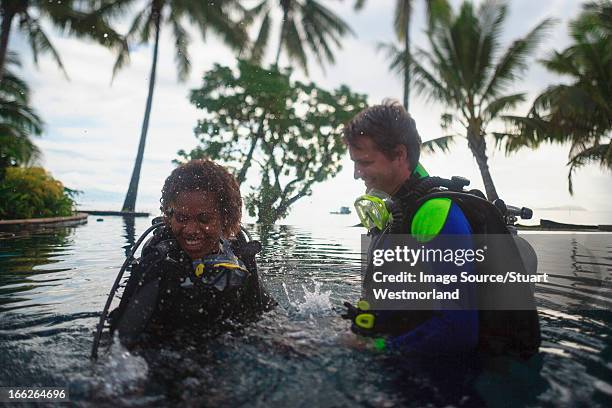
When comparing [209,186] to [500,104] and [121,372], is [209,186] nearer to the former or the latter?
[121,372]

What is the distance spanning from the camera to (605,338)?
2.84 m

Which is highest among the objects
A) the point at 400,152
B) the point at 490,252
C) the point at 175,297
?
the point at 400,152

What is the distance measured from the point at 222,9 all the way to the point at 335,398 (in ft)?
69.8

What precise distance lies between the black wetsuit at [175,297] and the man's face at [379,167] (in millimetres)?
999

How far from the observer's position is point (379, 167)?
89.7 inches

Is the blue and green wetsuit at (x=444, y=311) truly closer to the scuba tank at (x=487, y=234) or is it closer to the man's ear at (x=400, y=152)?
the scuba tank at (x=487, y=234)

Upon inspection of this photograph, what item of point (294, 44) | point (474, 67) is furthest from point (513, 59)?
point (294, 44)

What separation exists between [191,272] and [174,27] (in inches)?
878

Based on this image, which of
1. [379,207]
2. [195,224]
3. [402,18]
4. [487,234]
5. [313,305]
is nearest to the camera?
[487,234]

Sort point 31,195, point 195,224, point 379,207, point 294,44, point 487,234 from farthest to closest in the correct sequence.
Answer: point 294,44 < point 31,195 < point 195,224 < point 379,207 < point 487,234

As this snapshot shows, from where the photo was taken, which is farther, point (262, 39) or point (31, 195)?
point (262, 39)

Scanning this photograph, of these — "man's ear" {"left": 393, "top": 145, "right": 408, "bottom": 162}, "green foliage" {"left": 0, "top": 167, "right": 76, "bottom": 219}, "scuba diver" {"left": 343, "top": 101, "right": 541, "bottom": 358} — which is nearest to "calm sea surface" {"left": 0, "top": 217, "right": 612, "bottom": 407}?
"scuba diver" {"left": 343, "top": 101, "right": 541, "bottom": 358}

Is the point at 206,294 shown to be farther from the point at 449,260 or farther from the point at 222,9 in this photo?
the point at 222,9

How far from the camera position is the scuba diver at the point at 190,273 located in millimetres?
2438
